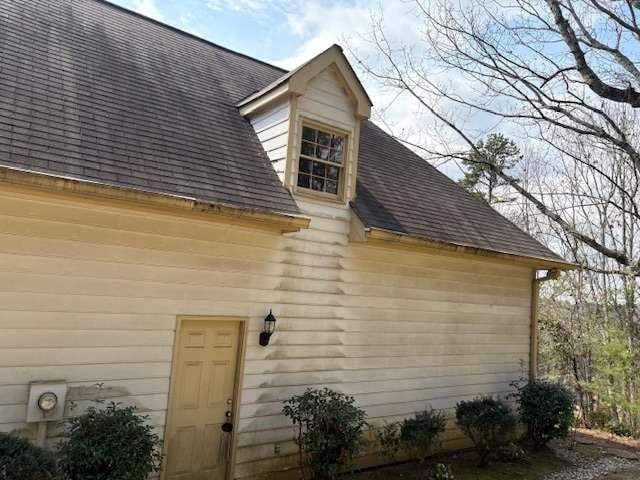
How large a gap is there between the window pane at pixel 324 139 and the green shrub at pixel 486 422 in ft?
16.9

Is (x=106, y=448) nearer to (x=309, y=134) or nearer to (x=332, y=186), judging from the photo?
(x=332, y=186)

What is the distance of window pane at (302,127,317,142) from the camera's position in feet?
24.1

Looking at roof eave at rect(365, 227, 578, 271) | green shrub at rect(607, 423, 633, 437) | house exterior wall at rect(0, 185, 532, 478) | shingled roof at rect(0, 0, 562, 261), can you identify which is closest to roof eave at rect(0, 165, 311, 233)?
shingled roof at rect(0, 0, 562, 261)

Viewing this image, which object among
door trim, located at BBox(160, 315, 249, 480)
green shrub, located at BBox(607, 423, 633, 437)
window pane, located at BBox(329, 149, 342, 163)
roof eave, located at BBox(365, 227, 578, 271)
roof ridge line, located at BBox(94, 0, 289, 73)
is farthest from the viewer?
green shrub, located at BBox(607, 423, 633, 437)

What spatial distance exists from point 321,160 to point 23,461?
5.34m

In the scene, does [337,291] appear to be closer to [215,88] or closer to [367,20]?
[215,88]

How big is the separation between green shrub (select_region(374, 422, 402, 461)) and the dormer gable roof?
17.2ft

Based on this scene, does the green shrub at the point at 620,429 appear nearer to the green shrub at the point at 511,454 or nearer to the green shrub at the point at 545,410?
the green shrub at the point at 545,410

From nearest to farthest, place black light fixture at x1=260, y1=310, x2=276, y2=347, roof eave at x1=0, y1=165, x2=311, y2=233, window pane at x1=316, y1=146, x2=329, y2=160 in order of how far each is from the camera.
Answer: roof eave at x1=0, y1=165, x2=311, y2=233
black light fixture at x1=260, y1=310, x2=276, y2=347
window pane at x1=316, y1=146, x2=329, y2=160

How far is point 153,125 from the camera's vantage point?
6.62 metres

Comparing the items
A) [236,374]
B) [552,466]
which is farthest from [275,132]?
Result: [552,466]

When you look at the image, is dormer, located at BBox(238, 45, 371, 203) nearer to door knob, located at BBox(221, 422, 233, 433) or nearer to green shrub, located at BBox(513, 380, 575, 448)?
door knob, located at BBox(221, 422, 233, 433)

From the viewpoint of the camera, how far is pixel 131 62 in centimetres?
783

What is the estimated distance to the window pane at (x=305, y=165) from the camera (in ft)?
23.8
